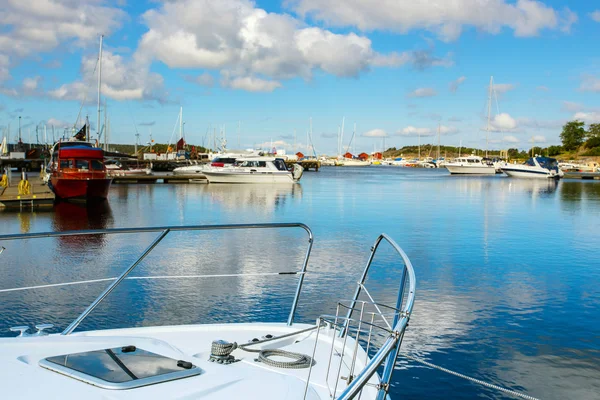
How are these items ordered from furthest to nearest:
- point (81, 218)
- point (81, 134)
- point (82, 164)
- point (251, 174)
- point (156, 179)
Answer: point (156, 179) → point (251, 174) → point (81, 134) → point (82, 164) → point (81, 218)

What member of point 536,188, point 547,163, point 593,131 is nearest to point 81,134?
point 536,188

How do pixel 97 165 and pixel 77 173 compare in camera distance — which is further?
pixel 97 165

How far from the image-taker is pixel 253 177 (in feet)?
177

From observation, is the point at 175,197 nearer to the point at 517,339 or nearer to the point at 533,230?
the point at 533,230

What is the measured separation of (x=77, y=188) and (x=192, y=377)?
2797 centimetres

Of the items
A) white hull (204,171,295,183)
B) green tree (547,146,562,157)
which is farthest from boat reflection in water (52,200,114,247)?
green tree (547,146,562,157)

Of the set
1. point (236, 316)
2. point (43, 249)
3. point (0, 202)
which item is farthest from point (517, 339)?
point (0, 202)

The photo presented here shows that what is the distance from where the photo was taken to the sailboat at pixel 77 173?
28.7m

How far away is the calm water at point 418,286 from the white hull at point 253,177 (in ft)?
97.4

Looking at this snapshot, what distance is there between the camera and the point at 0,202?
89.0ft

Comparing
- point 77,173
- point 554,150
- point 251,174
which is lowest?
point 251,174

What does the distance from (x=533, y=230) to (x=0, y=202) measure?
77.7ft

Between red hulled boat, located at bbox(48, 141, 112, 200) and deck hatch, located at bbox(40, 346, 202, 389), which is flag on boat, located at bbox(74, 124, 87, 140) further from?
deck hatch, located at bbox(40, 346, 202, 389)

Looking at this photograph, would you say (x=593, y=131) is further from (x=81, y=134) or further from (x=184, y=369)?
(x=184, y=369)
